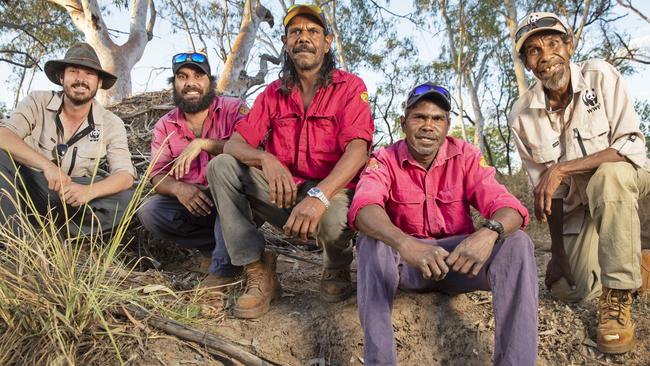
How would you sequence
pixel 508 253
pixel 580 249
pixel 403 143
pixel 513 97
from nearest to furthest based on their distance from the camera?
pixel 508 253 < pixel 403 143 < pixel 580 249 < pixel 513 97

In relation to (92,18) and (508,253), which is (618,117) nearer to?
(508,253)

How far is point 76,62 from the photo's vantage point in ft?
12.7

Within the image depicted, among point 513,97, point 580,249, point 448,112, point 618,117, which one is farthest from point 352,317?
point 513,97

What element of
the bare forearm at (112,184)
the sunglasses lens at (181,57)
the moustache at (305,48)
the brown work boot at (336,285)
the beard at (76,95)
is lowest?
the brown work boot at (336,285)

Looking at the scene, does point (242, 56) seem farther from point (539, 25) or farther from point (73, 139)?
point (539, 25)

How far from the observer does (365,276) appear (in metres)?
2.60

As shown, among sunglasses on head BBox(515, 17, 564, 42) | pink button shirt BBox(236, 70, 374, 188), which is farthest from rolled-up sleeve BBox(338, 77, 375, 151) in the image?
sunglasses on head BBox(515, 17, 564, 42)

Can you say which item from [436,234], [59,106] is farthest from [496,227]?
[59,106]

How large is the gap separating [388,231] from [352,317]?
0.77m

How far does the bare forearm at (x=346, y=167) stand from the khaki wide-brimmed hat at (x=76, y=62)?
1.97 metres

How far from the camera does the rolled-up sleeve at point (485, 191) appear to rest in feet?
→ 8.64

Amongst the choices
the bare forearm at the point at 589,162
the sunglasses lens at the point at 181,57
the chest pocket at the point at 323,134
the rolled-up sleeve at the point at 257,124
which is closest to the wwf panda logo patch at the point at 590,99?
the bare forearm at the point at 589,162

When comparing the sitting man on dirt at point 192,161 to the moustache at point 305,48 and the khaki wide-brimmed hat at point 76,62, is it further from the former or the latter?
A: the moustache at point 305,48

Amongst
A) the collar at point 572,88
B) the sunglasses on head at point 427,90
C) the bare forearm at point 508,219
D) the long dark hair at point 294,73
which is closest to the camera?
the bare forearm at point 508,219
